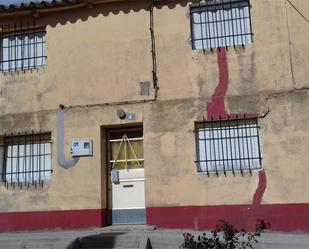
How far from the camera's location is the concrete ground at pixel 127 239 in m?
9.27

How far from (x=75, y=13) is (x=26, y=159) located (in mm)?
3479

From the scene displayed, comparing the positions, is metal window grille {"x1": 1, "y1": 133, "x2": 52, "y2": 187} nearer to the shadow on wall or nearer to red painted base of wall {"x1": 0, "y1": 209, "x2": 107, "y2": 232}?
red painted base of wall {"x1": 0, "y1": 209, "x2": 107, "y2": 232}

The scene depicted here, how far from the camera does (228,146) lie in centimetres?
1093

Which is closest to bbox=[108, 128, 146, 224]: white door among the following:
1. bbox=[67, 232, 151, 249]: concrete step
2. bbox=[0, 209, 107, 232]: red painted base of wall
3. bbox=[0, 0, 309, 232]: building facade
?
bbox=[0, 0, 309, 232]: building facade

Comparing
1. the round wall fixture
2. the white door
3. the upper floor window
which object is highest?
the upper floor window

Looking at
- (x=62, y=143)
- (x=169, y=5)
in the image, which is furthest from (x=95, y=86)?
(x=169, y=5)

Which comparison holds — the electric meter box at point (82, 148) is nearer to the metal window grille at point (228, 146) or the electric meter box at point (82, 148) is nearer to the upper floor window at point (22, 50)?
the upper floor window at point (22, 50)

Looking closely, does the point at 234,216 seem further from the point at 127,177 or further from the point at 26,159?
the point at 26,159

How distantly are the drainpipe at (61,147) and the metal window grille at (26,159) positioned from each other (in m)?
0.32

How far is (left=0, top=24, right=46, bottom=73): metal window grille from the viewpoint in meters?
12.4

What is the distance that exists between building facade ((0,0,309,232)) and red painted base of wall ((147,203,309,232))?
2cm

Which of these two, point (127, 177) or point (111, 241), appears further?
point (127, 177)

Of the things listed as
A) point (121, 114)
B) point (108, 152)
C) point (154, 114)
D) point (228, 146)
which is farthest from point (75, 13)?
point (228, 146)

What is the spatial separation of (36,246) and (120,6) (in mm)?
5422
